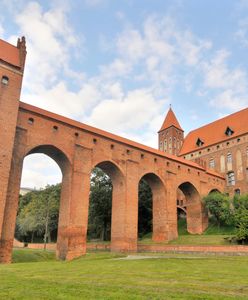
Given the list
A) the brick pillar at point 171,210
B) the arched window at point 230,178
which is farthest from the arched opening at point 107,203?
the arched window at point 230,178

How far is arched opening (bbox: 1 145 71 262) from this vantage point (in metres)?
17.3

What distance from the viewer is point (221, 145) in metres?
38.3

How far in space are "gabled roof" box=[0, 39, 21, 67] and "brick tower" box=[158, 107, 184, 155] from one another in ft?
96.0

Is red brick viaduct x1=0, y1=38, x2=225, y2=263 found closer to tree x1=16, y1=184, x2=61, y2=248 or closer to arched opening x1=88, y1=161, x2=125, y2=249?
arched opening x1=88, y1=161, x2=125, y2=249

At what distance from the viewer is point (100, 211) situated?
1326 inches

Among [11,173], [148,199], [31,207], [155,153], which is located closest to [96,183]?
[148,199]

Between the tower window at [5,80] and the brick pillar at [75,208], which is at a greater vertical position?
the tower window at [5,80]

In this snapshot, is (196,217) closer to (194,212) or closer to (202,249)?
(194,212)

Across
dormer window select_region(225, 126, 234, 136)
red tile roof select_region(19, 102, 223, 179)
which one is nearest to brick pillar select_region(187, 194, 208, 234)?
red tile roof select_region(19, 102, 223, 179)

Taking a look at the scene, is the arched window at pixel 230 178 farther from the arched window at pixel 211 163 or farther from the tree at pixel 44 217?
the tree at pixel 44 217

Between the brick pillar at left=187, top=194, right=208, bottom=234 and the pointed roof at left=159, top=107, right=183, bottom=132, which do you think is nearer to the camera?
the brick pillar at left=187, top=194, right=208, bottom=234

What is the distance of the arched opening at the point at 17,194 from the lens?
680 inches

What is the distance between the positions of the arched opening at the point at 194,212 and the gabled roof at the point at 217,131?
9.25 metres

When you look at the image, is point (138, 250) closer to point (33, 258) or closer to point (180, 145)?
point (33, 258)
